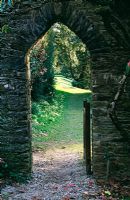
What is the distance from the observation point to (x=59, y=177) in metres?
9.99

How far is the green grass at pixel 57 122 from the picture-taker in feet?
50.3

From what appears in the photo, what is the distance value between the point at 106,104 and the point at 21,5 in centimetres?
265

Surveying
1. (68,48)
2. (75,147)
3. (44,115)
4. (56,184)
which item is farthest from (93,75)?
(68,48)

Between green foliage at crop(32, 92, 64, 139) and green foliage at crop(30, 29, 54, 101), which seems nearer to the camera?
green foliage at crop(32, 92, 64, 139)

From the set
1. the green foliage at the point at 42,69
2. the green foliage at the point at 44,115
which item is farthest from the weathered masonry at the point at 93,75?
the green foliage at the point at 42,69

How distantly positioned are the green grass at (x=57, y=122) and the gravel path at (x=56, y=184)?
2.75 m

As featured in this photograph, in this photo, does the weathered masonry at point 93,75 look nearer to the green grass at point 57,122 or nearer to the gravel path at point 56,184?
the gravel path at point 56,184

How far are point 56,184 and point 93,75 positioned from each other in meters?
2.40

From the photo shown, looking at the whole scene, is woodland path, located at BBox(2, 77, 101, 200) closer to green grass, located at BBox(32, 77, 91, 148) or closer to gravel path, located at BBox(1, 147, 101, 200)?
gravel path, located at BBox(1, 147, 101, 200)

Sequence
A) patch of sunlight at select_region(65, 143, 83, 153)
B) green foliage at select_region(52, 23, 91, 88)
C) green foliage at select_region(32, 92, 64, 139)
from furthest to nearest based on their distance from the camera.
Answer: green foliage at select_region(52, 23, 91, 88) < green foliage at select_region(32, 92, 64, 139) < patch of sunlight at select_region(65, 143, 83, 153)

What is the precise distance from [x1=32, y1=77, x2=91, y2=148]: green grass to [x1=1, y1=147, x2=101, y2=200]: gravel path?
2.75m

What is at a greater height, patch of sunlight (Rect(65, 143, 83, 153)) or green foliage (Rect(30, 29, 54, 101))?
green foliage (Rect(30, 29, 54, 101))

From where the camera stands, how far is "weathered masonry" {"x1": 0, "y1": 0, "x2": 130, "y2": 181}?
349 inches

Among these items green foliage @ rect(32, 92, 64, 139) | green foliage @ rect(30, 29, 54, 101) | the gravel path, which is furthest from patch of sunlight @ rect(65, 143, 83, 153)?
green foliage @ rect(30, 29, 54, 101)
